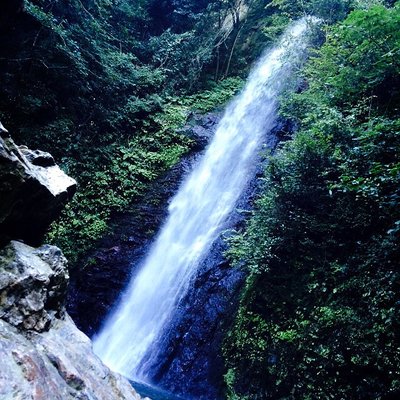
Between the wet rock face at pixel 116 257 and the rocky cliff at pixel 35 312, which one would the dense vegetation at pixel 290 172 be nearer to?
the wet rock face at pixel 116 257

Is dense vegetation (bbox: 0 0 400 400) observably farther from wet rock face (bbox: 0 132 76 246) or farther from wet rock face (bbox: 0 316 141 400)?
wet rock face (bbox: 0 132 76 246)

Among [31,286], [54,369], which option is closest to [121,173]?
[31,286]

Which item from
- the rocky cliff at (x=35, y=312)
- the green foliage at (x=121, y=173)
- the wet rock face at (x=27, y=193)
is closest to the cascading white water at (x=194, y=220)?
the green foliage at (x=121, y=173)

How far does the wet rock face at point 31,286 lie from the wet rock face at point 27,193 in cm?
34

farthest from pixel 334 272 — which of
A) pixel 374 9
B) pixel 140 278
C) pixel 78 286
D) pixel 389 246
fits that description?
pixel 78 286

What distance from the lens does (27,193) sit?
520 centimetres

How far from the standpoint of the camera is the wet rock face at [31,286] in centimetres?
421

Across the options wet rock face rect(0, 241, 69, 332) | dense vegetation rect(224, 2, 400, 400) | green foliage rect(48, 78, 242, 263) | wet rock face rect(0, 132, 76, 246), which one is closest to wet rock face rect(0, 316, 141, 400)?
wet rock face rect(0, 241, 69, 332)

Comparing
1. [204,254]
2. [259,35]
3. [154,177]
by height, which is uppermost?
[259,35]

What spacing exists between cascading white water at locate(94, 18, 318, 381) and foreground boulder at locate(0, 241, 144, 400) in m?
3.33

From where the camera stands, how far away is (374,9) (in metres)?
6.01

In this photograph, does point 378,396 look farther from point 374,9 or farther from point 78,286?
point 78,286

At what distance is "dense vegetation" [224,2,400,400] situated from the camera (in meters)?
4.84

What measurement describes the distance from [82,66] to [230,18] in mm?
9318
